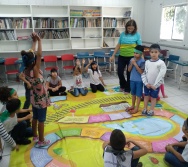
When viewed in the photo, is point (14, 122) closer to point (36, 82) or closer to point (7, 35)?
point (36, 82)

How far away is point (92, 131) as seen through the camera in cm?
263

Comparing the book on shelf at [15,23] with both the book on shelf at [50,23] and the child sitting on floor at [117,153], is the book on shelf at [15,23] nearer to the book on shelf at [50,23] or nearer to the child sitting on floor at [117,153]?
the book on shelf at [50,23]

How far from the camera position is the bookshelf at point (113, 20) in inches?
241

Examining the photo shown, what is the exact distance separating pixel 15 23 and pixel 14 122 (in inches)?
162

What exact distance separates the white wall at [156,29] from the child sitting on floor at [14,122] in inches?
174

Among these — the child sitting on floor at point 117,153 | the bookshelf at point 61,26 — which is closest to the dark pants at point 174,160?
the child sitting on floor at point 117,153

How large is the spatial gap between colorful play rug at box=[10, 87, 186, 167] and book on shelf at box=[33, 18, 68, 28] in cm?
280

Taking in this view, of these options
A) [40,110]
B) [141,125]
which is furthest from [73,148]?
[141,125]

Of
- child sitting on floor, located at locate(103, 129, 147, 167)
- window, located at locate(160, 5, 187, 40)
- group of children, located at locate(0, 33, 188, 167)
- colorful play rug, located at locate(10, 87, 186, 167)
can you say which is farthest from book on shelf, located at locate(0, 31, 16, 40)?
child sitting on floor, located at locate(103, 129, 147, 167)

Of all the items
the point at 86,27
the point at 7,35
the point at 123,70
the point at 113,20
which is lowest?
the point at 123,70

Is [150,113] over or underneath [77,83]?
underneath

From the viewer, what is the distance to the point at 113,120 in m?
2.95

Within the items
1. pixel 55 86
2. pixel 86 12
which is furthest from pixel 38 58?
pixel 86 12

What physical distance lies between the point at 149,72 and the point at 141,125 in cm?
84
